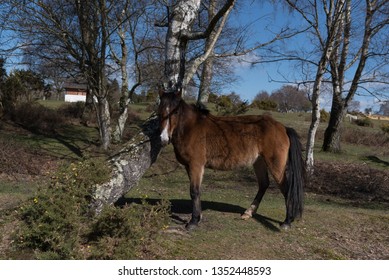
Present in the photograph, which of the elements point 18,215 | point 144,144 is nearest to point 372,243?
point 144,144

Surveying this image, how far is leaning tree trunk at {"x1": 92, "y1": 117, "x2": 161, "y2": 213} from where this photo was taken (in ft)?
18.6

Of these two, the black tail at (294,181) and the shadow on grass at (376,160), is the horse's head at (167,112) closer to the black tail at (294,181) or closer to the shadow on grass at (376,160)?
the black tail at (294,181)

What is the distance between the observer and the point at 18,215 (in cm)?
552

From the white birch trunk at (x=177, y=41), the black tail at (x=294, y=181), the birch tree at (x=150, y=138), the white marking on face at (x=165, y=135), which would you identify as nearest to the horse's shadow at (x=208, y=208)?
the black tail at (x=294, y=181)

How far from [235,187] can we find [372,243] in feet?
20.7

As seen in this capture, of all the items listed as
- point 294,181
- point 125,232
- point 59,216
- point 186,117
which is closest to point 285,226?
point 294,181

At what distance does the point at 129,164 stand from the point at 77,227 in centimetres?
157

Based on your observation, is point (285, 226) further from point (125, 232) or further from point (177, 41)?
point (177, 41)

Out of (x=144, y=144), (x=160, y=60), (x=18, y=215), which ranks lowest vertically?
(x=18, y=215)

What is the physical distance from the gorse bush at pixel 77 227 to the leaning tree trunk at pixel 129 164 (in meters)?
0.38

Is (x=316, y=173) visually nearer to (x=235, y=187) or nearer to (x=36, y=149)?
(x=235, y=187)

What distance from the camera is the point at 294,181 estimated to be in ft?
21.1

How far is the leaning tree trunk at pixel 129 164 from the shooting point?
5.66 metres

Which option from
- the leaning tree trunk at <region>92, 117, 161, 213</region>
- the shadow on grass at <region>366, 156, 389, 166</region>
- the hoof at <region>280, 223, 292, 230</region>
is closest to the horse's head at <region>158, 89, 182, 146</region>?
the leaning tree trunk at <region>92, 117, 161, 213</region>
